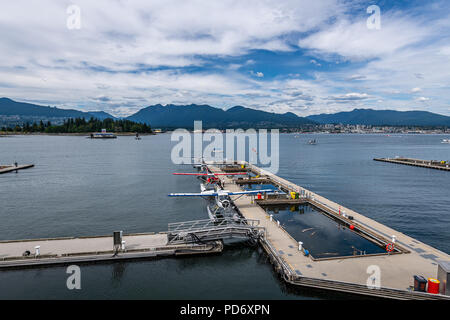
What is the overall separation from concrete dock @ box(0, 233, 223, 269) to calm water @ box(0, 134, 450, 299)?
765 mm

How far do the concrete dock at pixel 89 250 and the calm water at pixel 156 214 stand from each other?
2.51 ft

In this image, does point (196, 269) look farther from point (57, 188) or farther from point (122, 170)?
point (122, 170)

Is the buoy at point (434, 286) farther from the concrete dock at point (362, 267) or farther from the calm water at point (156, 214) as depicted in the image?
the calm water at point (156, 214)

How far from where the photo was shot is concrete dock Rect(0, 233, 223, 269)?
76.7ft

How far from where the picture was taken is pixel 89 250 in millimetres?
24969

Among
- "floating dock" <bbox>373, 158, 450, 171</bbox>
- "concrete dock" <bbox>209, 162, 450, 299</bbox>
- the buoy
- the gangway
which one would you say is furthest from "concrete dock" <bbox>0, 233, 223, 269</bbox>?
"floating dock" <bbox>373, 158, 450, 171</bbox>

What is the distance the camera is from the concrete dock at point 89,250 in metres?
23.4

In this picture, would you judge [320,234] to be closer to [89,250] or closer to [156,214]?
[156,214]

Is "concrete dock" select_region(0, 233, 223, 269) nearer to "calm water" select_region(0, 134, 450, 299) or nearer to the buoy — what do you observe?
"calm water" select_region(0, 134, 450, 299)

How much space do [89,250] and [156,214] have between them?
1506 centimetres

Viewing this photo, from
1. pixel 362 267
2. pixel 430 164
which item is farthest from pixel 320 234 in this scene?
pixel 430 164

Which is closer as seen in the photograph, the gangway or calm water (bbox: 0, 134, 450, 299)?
calm water (bbox: 0, 134, 450, 299)

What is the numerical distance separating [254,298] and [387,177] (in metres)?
64.9

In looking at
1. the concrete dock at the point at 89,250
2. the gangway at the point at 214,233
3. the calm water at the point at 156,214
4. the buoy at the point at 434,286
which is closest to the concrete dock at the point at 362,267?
the buoy at the point at 434,286
